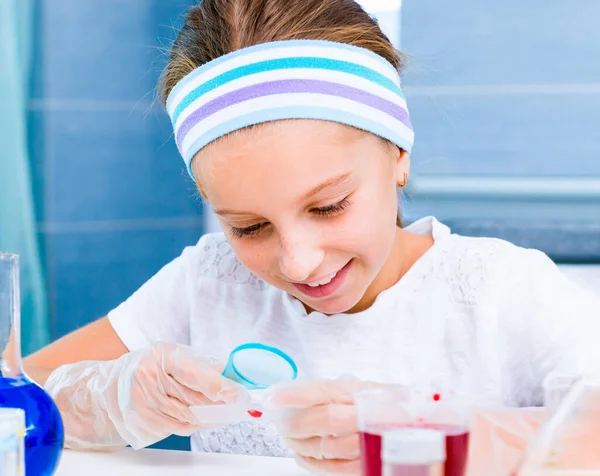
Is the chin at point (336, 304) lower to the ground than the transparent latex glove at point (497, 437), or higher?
higher

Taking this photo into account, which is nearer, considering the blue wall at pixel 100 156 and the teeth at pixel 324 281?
the teeth at pixel 324 281

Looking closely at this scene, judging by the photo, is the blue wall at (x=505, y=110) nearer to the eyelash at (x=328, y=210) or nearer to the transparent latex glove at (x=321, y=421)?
the eyelash at (x=328, y=210)

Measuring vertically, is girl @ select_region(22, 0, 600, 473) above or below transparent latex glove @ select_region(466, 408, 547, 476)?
above

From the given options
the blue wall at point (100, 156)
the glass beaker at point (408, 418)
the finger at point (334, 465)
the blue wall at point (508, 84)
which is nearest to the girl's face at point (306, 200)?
the finger at point (334, 465)

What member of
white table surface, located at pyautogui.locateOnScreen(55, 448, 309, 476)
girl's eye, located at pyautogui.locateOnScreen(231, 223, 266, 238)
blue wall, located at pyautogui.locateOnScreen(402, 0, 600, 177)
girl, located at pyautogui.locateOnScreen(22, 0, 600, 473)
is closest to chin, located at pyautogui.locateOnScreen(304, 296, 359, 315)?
girl, located at pyautogui.locateOnScreen(22, 0, 600, 473)

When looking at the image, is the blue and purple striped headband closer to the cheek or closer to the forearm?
the cheek

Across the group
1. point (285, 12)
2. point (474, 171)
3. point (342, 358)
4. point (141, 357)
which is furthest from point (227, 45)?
point (474, 171)

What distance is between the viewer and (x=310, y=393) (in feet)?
2.49

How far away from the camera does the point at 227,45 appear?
1017 mm

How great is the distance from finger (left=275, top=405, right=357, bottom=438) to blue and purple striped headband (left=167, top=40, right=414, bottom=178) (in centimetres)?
36

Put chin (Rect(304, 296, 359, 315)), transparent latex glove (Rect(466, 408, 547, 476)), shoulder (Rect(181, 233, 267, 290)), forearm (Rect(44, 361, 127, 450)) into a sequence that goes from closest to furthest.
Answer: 1. transparent latex glove (Rect(466, 408, 547, 476))
2. forearm (Rect(44, 361, 127, 450))
3. chin (Rect(304, 296, 359, 315))
4. shoulder (Rect(181, 233, 267, 290))

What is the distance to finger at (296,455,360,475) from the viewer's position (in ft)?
2.62

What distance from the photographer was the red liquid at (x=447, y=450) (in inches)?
23.0

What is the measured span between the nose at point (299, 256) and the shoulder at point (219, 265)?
422 mm
